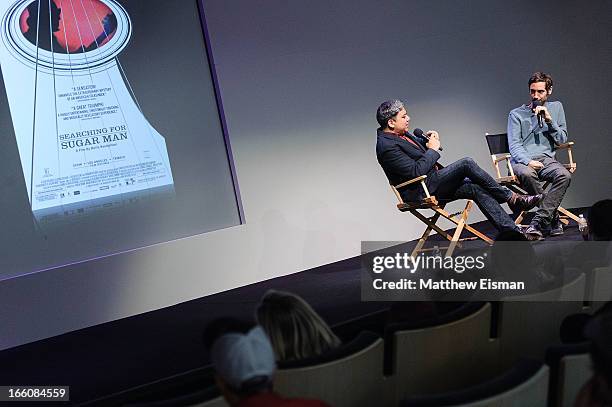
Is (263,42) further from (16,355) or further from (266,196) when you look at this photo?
(16,355)

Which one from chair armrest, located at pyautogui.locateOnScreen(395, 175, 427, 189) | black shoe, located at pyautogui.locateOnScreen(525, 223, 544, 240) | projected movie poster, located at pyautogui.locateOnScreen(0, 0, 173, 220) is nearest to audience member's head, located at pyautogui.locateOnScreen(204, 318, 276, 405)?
projected movie poster, located at pyautogui.locateOnScreen(0, 0, 173, 220)

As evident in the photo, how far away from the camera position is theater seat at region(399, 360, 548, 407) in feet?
6.22

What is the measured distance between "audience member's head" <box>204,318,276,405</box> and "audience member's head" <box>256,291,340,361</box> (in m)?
0.36

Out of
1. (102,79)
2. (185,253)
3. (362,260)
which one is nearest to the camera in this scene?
(102,79)

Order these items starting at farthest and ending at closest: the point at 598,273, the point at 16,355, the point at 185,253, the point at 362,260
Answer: the point at 362,260
the point at 185,253
the point at 16,355
the point at 598,273

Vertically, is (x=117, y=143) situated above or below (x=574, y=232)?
above

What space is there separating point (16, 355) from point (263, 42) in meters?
2.90

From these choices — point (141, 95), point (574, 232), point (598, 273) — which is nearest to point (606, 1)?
point (574, 232)

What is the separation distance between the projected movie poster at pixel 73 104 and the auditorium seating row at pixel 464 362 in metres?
2.52

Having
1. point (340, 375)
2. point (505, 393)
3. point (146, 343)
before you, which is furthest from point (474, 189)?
point (505, 393)

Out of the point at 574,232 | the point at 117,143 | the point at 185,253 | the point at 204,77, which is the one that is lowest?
the point at 574,232

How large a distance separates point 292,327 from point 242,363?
479 millimetres

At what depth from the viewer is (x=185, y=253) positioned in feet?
19.0

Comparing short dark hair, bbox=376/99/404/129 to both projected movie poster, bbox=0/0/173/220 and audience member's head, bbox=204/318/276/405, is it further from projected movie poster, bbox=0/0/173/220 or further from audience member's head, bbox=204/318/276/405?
audience member's head, bbox=204/318/276/405
